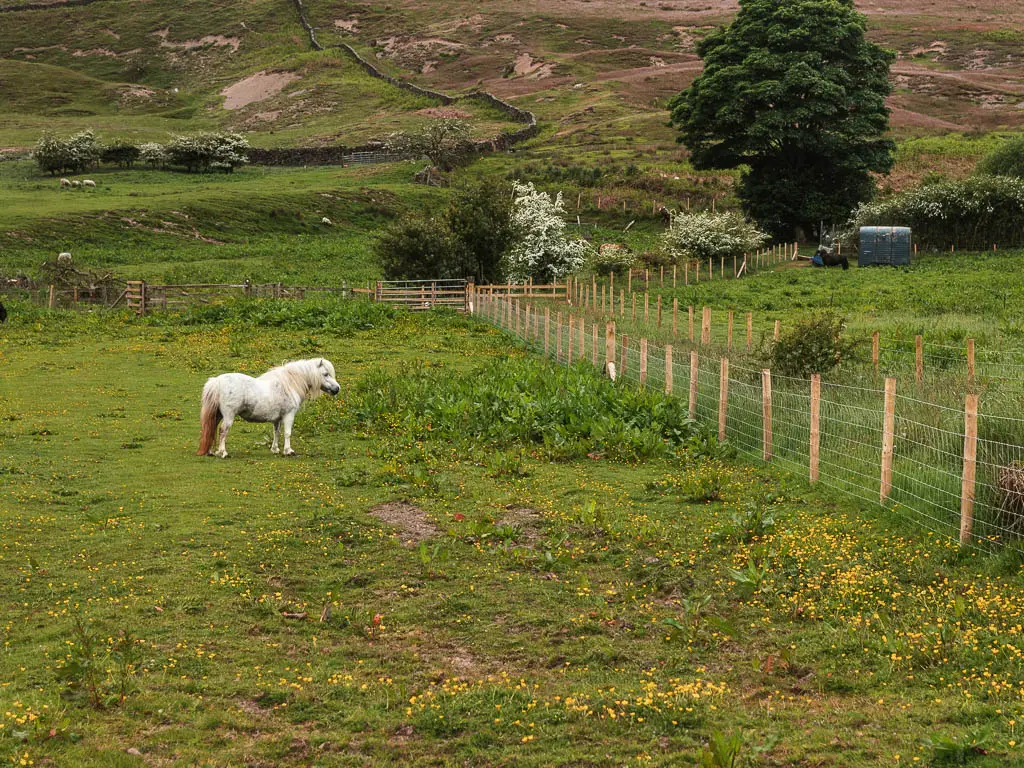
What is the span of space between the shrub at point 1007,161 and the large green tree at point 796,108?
44.2 ft

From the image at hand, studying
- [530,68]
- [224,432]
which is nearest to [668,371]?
[224,432]

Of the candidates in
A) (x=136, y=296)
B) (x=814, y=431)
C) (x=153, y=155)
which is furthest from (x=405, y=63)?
(x=814, y=431)

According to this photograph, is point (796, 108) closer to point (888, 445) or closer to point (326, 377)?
point (326, 377)

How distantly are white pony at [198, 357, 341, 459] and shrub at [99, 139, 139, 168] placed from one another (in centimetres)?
8484

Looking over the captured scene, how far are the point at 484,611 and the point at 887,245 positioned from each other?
48461 mm

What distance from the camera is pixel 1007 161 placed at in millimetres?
71875

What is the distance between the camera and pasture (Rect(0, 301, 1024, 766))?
692 cm

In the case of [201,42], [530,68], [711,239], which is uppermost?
[201,42]

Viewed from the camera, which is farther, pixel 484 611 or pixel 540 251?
pixel 540 251

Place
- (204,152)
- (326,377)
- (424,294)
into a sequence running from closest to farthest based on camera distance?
1. (326,377)
2. (424,294)
3. (204,152)

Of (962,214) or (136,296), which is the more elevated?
(962,214)

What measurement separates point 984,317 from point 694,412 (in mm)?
17962

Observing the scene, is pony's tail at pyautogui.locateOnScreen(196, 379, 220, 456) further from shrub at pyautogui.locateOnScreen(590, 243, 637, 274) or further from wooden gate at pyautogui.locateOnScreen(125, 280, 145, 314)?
shrub at pyautogui.locateOnScreen(590, 243, 637, 274)

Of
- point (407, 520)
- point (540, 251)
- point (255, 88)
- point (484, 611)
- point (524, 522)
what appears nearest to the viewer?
point (484, 611)
